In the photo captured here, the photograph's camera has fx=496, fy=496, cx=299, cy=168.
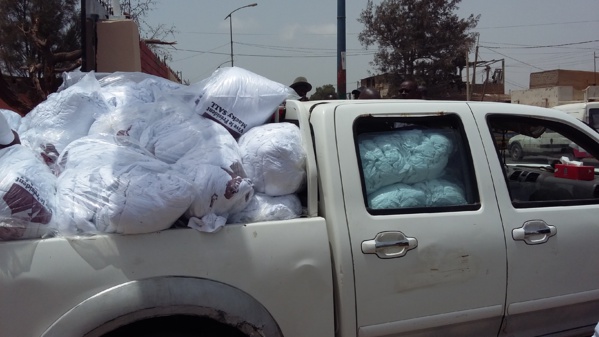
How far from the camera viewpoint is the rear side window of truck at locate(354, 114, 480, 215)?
8.57ft

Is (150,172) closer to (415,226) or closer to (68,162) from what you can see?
(68,162)

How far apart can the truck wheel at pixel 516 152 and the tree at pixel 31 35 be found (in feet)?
23.3

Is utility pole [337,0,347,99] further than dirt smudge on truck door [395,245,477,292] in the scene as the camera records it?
Yes

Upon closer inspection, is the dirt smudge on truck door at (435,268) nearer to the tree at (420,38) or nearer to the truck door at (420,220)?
the truck door at (420,220)

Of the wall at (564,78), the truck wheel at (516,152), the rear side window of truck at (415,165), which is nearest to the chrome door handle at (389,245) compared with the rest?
the rear side window of truck at (415,165)

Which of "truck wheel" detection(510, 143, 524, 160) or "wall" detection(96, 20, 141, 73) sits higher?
"wall" detection(96, 20, 141, 73)

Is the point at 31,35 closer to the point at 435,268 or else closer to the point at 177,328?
the point at 177,328

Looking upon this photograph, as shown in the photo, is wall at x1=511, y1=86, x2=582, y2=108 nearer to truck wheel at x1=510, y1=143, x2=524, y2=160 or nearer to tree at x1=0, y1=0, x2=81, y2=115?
tree at x1=0, y1=0, x2=81, y2=115

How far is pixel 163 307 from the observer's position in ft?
6.75

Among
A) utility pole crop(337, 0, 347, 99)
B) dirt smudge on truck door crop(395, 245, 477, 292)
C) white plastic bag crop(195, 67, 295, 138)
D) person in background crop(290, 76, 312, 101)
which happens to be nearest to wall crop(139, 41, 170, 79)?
person in background crop(290, 76, 312, 101)

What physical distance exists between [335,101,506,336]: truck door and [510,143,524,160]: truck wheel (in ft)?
3.21

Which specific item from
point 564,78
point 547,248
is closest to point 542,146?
point 547,248

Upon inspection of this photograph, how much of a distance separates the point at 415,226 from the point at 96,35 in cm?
549

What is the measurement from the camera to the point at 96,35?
6457mm
